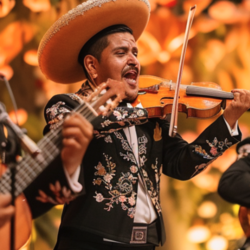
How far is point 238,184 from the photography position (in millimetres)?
2207

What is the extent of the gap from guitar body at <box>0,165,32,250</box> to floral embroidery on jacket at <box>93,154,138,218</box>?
281mm

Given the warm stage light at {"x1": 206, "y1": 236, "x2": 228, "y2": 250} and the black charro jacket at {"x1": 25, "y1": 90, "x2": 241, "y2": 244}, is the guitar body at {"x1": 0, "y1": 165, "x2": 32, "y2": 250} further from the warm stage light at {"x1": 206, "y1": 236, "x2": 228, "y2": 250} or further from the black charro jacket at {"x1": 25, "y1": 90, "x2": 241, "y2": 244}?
the warm stage light at {"x1": 206, "y1": 236, "x2": 228, "y2": 250}

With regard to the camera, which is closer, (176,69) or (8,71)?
(8,71)

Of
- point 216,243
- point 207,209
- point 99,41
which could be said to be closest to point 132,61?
point 99,41

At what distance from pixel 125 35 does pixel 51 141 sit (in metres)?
0.67

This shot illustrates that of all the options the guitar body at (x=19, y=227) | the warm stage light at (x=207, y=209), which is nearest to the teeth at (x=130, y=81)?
the guitar body at (x=19, y=227)

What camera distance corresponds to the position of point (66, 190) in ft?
3.79

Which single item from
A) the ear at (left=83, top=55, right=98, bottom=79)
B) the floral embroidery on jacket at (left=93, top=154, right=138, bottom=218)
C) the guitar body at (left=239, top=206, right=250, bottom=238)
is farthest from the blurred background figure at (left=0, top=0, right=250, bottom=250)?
the floral embroidery on jacket at (left=93, top=154, right=138, bottom=218)

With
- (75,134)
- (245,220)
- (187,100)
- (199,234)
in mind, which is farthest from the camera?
(199,234)

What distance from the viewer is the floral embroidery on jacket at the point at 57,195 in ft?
3.77

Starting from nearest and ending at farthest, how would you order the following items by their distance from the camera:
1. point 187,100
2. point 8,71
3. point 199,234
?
point 187,100, point 8,71, point 199,234

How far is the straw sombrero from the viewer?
5.04 ft

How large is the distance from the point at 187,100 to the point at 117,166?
39 cm

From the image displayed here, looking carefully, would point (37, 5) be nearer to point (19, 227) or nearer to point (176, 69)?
point (176, 69)
